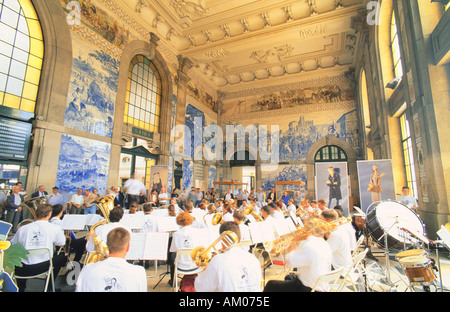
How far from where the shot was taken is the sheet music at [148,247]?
123 inches

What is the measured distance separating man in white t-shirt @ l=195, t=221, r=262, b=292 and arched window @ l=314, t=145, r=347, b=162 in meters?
16.1

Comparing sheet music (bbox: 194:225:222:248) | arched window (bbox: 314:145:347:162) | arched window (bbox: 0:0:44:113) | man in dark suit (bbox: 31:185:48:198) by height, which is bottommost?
sheet music (bbox: 194:225:222:248)

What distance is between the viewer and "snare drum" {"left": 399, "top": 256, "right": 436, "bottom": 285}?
2.61 m

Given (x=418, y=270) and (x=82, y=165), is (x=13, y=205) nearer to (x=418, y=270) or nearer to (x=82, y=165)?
(x=82, y=165)

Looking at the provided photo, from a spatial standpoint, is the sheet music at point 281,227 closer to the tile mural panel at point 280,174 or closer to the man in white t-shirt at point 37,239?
the man in white t-shirt at point 37,239

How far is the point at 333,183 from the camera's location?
7.80 metres

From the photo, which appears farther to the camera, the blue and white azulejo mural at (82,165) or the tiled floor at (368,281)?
the blue and white azulejo mural at (82,165)

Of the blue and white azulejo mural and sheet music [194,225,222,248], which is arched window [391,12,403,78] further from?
the blue and white azulejo mural

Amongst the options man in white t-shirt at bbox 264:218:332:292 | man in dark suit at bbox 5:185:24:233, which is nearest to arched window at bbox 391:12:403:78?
man in white t-shirt at bbox 264:218:332:292

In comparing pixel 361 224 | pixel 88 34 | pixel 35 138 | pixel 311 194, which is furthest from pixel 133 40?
pixel 311 194

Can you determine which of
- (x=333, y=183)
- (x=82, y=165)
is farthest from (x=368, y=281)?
(x=82, y=165)

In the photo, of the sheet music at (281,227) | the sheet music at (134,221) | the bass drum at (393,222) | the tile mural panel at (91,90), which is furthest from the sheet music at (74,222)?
the bass drum at (393,222)

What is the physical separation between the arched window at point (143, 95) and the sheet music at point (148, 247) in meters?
8.95

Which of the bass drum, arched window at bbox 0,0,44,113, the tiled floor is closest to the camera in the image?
the tiled floor
